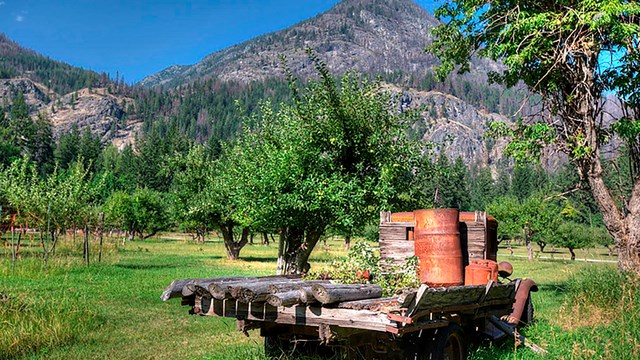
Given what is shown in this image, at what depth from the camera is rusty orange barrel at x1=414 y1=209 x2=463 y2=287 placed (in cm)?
783

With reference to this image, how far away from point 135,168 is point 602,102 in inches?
4575

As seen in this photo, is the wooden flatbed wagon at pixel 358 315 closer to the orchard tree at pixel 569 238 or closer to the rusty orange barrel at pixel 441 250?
the rusty orange barrel at pixel 441 250

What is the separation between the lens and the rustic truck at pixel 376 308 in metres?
5.62

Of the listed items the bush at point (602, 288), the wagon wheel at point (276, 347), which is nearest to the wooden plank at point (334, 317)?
the wagon wheel at point (276, 347)

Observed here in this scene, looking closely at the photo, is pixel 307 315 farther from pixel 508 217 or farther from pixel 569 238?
pixel 508 217

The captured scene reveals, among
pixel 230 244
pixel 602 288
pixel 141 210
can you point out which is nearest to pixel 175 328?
pixel 602 288

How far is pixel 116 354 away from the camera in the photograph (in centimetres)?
860

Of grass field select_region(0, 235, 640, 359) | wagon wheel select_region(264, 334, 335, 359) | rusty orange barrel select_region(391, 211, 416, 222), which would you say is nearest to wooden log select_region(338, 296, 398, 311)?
wagon wheel select_region(264, 334, 335, 359)

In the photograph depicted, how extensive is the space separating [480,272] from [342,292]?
2946 millimetres

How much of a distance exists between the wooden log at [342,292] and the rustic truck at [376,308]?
0.01 meters

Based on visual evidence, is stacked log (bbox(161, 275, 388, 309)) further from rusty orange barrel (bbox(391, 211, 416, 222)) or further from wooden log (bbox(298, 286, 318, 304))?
rusty orange barrel (bbox(391, 211, 416, 222))

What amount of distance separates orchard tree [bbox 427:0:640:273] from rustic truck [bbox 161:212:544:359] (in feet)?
19.2

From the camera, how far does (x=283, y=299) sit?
18.4 ft

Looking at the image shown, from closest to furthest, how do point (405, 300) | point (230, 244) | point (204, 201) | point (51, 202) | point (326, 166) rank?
point (405, 300), point (326, 166), point (51, 202), point (204, 201), point (230, 244)
